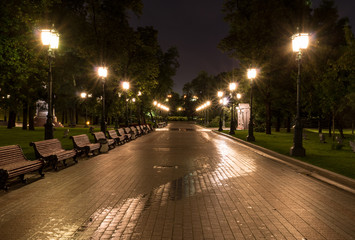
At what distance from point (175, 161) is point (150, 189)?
202 inches

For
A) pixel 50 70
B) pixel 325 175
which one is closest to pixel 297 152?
pixel 325 175

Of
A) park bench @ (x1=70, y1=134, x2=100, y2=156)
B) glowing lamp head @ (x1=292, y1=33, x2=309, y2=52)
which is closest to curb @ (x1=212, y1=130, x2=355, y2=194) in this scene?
glowing lamp head @ (x1=292, y1=33, x2=309, y2=52)

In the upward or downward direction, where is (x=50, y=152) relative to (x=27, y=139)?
upward

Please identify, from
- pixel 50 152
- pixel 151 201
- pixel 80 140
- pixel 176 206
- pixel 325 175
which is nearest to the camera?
pixel 176 206

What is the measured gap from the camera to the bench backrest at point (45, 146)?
9.97 metres

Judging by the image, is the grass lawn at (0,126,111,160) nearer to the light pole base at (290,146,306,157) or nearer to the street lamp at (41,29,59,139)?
the street lamp at (41,29,59,139)

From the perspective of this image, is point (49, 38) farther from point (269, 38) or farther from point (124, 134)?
point (269, 38)

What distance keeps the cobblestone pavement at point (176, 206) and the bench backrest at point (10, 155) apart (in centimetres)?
67

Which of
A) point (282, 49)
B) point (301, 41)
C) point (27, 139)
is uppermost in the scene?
point (282, 49)

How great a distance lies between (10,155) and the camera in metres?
8.42

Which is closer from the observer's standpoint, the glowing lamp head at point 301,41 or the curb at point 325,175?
the curb at point 325,175

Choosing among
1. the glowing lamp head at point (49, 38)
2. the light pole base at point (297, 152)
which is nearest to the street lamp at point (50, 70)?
the glowing lamp head at point (49, 38)

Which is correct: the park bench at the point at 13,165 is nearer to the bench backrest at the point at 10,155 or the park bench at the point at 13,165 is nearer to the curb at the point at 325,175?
the bench backrest at the point at 10,155

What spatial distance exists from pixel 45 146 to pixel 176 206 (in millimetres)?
6462
